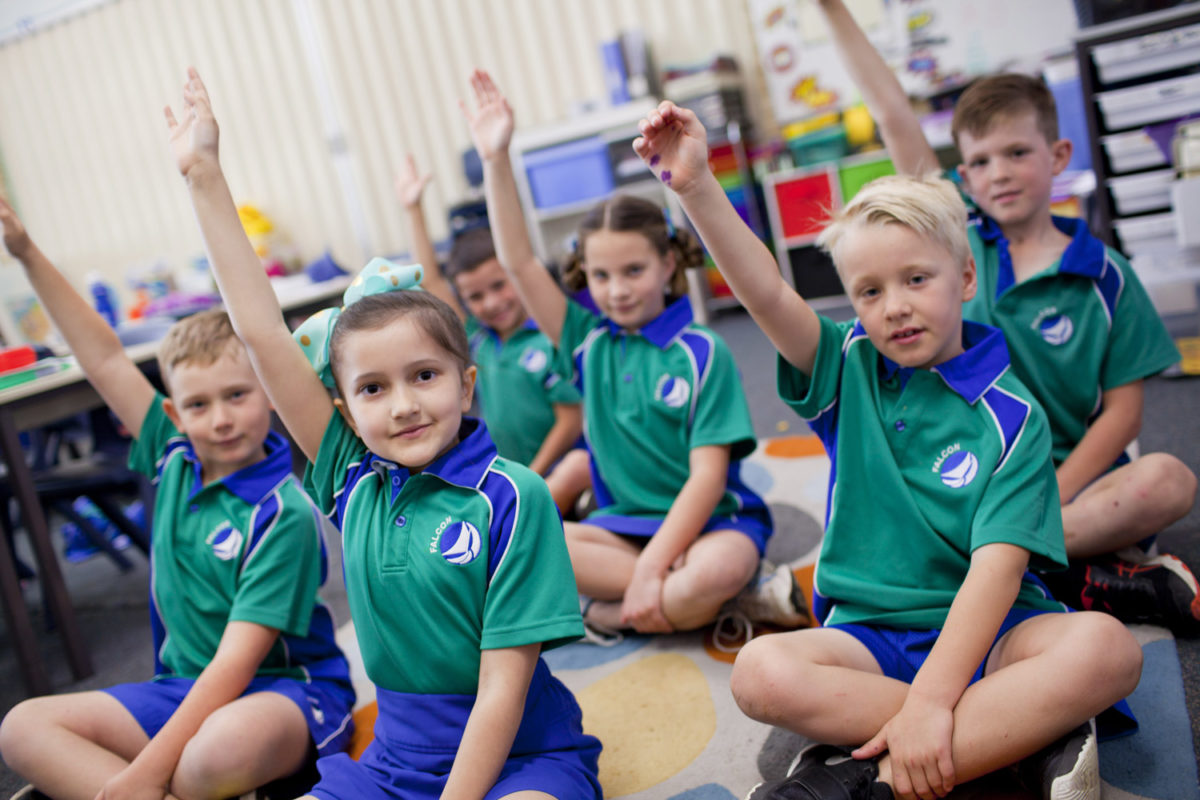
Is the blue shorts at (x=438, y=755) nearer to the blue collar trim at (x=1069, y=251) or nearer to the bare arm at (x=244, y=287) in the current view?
the bare arm at (x=244, y=287)

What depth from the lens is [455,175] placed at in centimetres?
468

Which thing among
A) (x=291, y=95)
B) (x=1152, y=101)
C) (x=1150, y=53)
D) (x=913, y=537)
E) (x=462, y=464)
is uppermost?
(x=291, y=95)

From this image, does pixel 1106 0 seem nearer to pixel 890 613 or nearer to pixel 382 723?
pixel 890 613

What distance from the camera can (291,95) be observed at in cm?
480

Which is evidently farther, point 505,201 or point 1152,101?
point 1152,101

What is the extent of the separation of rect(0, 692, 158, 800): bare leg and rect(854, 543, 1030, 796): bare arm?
0.96 meters

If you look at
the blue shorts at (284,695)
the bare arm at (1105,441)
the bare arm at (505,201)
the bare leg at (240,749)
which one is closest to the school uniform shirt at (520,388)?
the bare arm at (505,201)

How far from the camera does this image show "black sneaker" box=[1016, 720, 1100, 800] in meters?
0.86

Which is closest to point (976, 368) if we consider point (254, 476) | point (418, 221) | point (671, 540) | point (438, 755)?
point (671, 540)

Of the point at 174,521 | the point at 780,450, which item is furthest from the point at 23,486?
the point at 780,450

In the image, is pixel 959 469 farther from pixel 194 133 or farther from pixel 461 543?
pixel 194 133

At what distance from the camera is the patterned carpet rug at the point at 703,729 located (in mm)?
976

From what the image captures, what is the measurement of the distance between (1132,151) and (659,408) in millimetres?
1572

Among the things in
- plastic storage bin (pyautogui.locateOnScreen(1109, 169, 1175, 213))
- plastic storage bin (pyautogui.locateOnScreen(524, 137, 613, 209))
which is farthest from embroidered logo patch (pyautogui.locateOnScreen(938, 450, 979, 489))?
plastic storage bin (pyautogui.locateOnScreen(524, 137, 613, 209))
